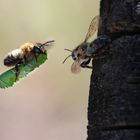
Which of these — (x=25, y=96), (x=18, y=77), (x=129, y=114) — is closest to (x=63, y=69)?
(x=25, y=96)

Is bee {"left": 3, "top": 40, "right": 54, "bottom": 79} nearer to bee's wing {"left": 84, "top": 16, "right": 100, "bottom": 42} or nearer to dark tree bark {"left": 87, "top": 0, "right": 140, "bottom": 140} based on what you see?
bee's wing {"left": 84, "top": 16, "right": 100, "bottom": 42}

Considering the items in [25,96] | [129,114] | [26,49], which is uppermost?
[129,114]

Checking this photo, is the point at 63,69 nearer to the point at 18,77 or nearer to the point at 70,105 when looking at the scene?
the point at 70,105

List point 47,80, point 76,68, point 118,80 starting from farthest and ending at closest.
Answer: point 47,80
point 76,68
point 118,80

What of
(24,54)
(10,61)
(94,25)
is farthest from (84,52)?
(10,61)

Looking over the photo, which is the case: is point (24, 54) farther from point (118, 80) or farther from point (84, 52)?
point (118, 80)

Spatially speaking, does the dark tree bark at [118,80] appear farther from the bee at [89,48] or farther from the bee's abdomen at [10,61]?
the bee's abdomen at [10,61]

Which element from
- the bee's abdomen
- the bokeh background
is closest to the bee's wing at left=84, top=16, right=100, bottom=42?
the bee's abdomen
